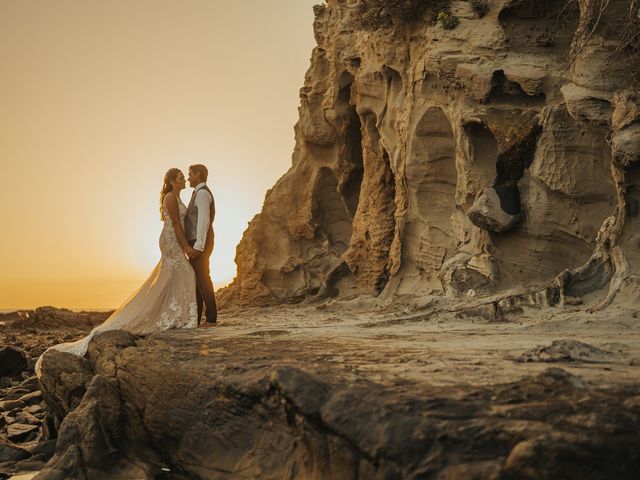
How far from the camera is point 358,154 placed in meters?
16.5

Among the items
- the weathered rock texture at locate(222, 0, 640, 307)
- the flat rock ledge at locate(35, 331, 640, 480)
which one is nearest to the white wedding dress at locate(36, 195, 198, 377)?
the flat rock ledge at locate(35, 331, 640, 480)

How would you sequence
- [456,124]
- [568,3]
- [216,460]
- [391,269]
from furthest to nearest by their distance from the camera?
[391,269] < [456,124] < [568,3] < [216,460]

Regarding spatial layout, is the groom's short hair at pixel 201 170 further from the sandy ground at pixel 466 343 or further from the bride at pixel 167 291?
the sandy ground at pixel 466 343

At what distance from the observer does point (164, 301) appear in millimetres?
9117

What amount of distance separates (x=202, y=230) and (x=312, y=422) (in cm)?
525

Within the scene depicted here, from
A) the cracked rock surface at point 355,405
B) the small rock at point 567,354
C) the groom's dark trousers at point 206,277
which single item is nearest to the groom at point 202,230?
the groom's dark trousers at point 206,277

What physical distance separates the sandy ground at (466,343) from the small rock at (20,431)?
101 inches

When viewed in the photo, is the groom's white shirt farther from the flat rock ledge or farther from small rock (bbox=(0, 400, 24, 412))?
small rock (bbox=(0, 400, 24, 412))

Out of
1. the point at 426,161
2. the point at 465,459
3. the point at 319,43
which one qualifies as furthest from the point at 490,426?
the point at 319,43

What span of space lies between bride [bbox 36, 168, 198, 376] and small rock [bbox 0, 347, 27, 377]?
4.21m

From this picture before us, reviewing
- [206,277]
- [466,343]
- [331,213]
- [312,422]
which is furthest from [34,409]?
[331,213]

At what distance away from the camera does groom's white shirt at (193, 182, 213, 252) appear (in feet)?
30.8

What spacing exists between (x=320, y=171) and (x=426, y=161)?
5.62 metres

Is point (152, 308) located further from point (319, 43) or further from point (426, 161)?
point (319, 43)
